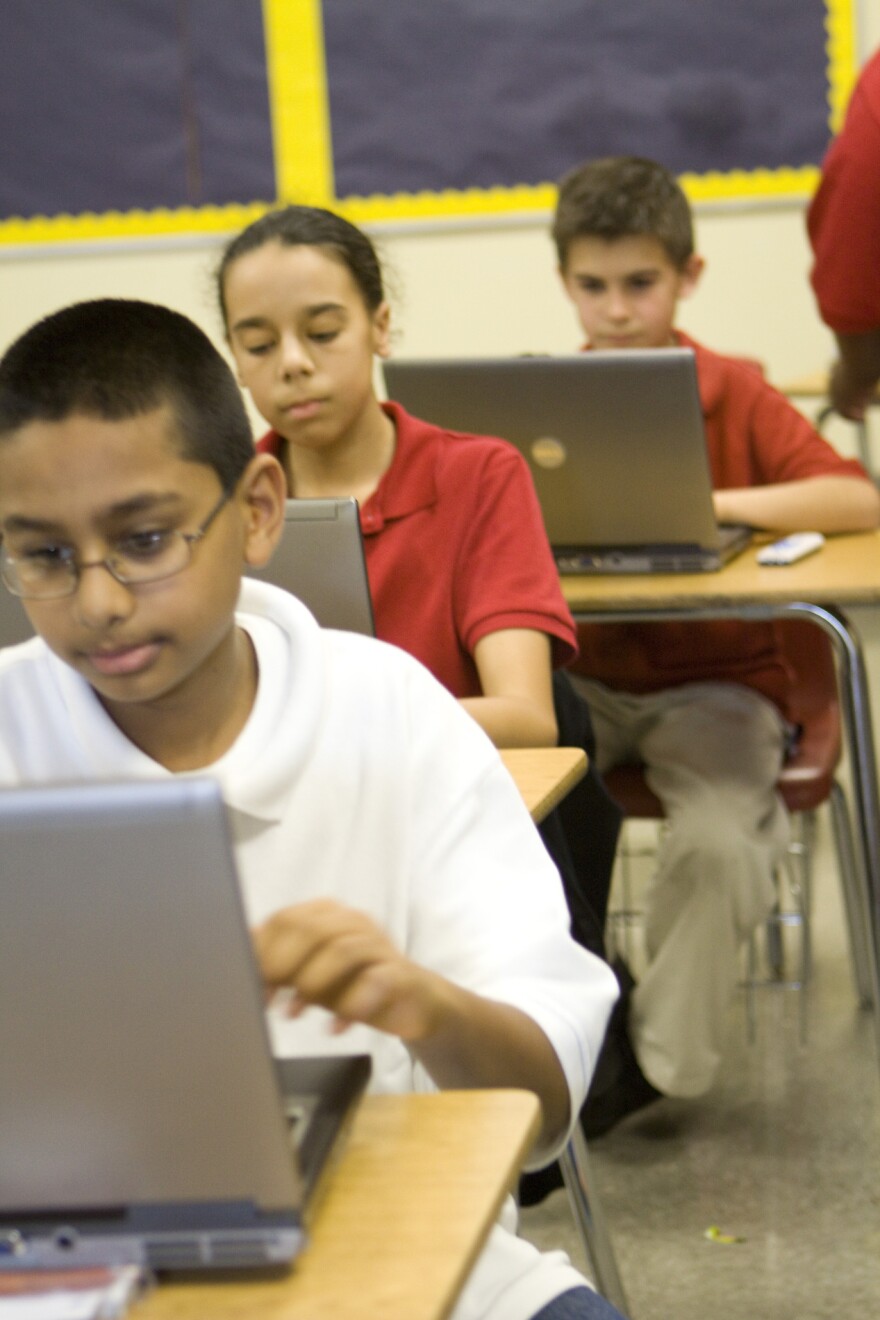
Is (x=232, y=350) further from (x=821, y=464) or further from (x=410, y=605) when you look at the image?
(x=821, y=464)

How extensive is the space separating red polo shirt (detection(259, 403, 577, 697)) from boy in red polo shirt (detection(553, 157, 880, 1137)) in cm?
50

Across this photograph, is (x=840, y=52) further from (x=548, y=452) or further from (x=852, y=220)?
(x=548, y=452)

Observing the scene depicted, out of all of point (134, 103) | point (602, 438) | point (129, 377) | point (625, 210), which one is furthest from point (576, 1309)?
point (134, 103)

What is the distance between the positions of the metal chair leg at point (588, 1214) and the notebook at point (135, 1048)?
37.8 inches

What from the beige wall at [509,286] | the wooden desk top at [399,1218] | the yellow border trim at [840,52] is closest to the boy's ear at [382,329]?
the wooden desk top at [399,1218]

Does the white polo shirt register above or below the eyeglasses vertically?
below

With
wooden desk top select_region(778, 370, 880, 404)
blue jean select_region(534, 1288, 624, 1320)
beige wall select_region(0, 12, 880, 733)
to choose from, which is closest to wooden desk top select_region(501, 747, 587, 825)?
blue jean select_region(534, 1288, 624, 1320)

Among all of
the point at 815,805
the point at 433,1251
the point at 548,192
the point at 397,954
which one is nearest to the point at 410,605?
the point at 815,805

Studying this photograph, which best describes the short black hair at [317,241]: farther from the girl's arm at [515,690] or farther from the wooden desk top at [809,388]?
the wooden desk top at [809,388]

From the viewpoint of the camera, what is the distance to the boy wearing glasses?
35.8 inches

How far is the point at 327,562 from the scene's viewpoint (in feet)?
4.77

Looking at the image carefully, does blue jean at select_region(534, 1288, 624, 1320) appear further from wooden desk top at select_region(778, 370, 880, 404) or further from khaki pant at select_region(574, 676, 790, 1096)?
wooden desk top at select_region(778, 370, 880, 404)

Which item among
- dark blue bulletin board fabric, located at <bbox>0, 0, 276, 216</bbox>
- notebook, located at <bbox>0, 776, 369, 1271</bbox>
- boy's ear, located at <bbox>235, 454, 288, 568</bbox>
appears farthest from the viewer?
dark blue bulletin board fabric, located at <bbox>0, 0, 276, 216</bbox>

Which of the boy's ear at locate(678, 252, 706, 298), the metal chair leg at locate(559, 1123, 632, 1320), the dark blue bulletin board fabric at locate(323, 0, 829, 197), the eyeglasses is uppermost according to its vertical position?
the dark blue bulletin board fabric at locate(323, 0, 829, 197)
